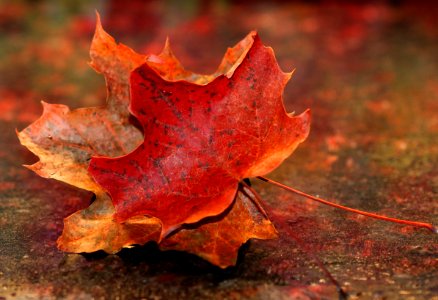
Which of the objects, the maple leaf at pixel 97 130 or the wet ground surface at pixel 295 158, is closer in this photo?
the wet ground surface at pixel 295 158

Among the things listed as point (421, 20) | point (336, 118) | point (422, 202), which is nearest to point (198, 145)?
point (422, 202)

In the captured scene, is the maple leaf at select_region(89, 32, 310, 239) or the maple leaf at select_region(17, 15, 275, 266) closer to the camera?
the maple leaf at select_region(89, 32, 310, 239)

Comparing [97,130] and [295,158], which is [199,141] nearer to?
[97,130]

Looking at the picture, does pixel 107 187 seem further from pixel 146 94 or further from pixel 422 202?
pixel 422 202

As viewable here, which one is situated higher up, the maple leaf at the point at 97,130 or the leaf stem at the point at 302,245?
the maple leaf at the point at 97,130

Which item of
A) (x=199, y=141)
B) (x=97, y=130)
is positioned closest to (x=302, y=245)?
(x=199, y=141)

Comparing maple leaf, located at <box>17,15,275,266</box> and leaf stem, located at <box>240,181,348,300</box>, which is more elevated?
maple leaf, located at <box>17,15,275,266</box>

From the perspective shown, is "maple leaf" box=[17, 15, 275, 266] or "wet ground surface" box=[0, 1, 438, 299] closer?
"wet ground surface" box=[0, 1, 438, 299]
